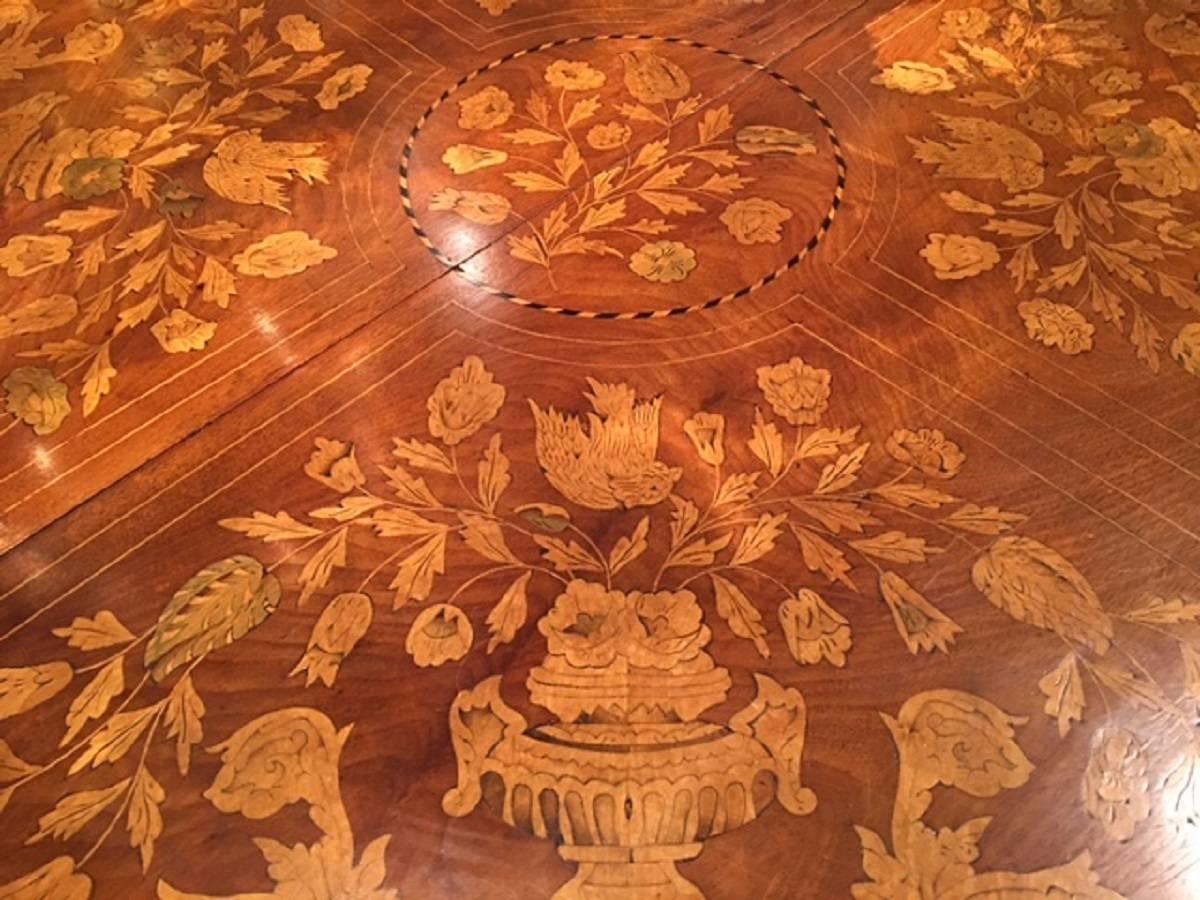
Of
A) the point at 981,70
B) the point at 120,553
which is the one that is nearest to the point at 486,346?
the point at 120,553

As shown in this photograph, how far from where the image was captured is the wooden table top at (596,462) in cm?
90

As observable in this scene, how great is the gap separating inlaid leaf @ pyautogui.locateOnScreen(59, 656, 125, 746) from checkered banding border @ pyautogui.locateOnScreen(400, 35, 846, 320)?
53 centimetres

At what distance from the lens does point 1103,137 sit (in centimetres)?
146

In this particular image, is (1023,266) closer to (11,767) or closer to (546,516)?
(546,516)

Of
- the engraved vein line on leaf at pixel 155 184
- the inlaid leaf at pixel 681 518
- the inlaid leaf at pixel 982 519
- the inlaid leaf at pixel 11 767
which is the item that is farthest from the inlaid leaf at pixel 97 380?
the inlaid leaf at pixel 982 519

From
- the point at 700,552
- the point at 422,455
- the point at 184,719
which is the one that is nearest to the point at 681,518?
the point at 700,552

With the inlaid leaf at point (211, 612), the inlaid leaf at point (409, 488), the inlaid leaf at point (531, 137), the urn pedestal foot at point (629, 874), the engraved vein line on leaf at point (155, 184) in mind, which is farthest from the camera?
the inlaid leaf at point (531, 137)

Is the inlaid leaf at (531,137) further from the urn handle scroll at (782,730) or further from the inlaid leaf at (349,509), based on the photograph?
the urn handle scroll at (782,730)

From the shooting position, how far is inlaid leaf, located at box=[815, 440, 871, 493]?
1.10 meters

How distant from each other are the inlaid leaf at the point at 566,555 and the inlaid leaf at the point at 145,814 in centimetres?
37

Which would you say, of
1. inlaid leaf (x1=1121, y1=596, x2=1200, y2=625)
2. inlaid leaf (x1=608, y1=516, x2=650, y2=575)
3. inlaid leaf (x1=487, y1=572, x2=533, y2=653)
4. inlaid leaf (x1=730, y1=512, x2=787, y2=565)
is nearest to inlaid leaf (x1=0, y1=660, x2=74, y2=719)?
inlaid leaf (x1=487, y1=572, x2=533, y2=653)

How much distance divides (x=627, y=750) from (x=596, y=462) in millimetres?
290

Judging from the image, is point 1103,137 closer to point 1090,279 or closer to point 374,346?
point 1090,279

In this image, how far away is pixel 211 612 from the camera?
1006 mm
